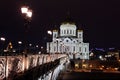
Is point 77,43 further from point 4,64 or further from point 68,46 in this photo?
point 4,64

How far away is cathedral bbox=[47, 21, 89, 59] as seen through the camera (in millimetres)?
178750

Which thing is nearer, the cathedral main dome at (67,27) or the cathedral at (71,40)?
the cathedral at (71,40)

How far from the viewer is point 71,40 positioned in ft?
600

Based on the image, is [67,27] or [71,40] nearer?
[67,27]

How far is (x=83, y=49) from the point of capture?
189m

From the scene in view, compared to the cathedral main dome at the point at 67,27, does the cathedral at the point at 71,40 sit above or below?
below

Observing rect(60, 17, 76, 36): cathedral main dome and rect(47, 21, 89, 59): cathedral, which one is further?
rect(60, 17, 76, 36): cathedral main dome

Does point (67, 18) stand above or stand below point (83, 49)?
above

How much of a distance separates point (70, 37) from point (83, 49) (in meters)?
10.7

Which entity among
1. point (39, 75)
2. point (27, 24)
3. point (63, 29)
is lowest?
point (39, 75)

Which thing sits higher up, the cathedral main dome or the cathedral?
the cathedral main dome

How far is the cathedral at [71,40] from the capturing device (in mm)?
178750

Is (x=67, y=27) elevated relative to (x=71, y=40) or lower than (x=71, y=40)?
elevated

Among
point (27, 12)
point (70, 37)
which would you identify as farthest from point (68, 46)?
point (27, 12)
